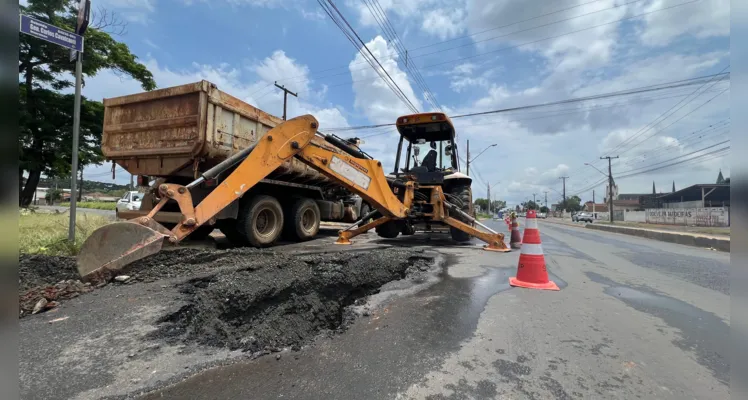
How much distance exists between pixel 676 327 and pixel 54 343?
483cm

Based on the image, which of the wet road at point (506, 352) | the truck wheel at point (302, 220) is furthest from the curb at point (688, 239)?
the truck wheel at point (302, 220)

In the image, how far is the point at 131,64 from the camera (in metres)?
17.8

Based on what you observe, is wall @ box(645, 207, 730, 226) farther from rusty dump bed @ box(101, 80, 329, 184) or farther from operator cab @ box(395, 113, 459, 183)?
rusty dump bed @ box(101, 80, 329, 184)

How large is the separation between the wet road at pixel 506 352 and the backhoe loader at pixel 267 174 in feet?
7.73

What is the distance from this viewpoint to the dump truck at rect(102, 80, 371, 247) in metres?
5.91

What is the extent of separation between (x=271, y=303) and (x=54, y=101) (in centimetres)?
1921

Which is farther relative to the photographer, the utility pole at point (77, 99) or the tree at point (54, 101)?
the tree at point (54, 101)

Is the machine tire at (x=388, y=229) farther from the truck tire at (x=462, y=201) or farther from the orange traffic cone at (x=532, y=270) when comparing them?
the orange traffic cone at (x=532, y=270)

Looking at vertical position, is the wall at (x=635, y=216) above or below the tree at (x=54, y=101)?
below

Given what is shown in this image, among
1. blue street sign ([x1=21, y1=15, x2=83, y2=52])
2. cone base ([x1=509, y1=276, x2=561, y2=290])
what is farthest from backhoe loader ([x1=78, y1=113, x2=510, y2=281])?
cone base ([x1=509, y1=276, x2=561, y2=290])

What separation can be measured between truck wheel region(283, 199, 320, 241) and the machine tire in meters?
1.71

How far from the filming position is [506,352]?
2.43 metres

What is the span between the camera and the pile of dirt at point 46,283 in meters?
3.15

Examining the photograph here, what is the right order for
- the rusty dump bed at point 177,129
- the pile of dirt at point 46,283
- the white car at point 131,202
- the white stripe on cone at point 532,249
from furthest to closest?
the white car at point 131,202 → the rusty dump bed at point 177,129 → the white stripe on cone at point 532,249 → the pile of dirt at point 46,283
